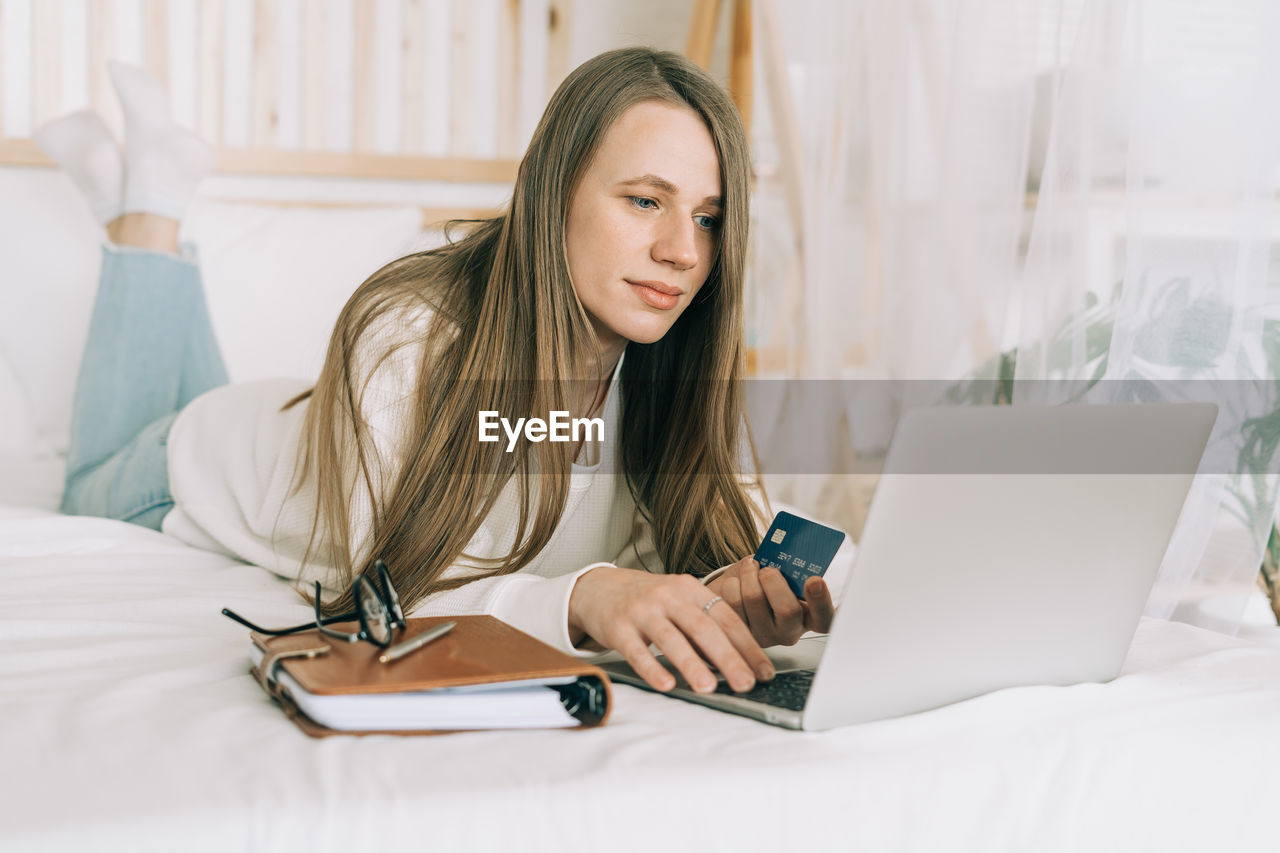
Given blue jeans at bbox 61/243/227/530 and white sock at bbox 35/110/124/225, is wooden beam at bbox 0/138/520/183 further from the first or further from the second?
blue jeans at bbox 61/243/227/530

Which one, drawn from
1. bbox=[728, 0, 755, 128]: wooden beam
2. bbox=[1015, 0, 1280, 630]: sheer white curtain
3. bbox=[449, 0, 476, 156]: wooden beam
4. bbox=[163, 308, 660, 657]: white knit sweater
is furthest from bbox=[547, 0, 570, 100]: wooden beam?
bbox=[1015, 0, 1280, 630]: sheer white curtain

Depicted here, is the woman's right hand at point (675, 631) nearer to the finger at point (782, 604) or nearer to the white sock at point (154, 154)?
the finger at point (782, 604)

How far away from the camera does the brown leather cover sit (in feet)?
1.90

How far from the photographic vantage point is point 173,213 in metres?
1.67

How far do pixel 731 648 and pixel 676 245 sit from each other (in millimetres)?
460

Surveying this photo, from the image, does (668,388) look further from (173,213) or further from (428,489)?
(173,213)

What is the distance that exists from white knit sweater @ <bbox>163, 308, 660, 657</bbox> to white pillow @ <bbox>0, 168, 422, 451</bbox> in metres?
0.43

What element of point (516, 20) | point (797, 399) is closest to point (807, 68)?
point (797, 399)

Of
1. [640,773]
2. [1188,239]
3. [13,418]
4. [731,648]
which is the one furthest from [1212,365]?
[13,418]

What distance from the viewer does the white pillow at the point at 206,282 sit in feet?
5.89

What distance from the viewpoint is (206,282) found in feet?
6.04

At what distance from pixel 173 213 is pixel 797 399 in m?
1.09

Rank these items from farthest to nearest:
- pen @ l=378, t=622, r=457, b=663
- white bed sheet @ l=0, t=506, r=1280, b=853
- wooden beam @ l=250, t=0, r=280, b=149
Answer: wooden beam @ l=250, t=0, r=280, b=149 → pen @ l=378, t=622, r=457, b=663 → white bed sheet @ l=0, t=506, r=1280, b=853

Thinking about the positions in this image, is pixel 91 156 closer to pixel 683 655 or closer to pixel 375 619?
pixel 375 619
